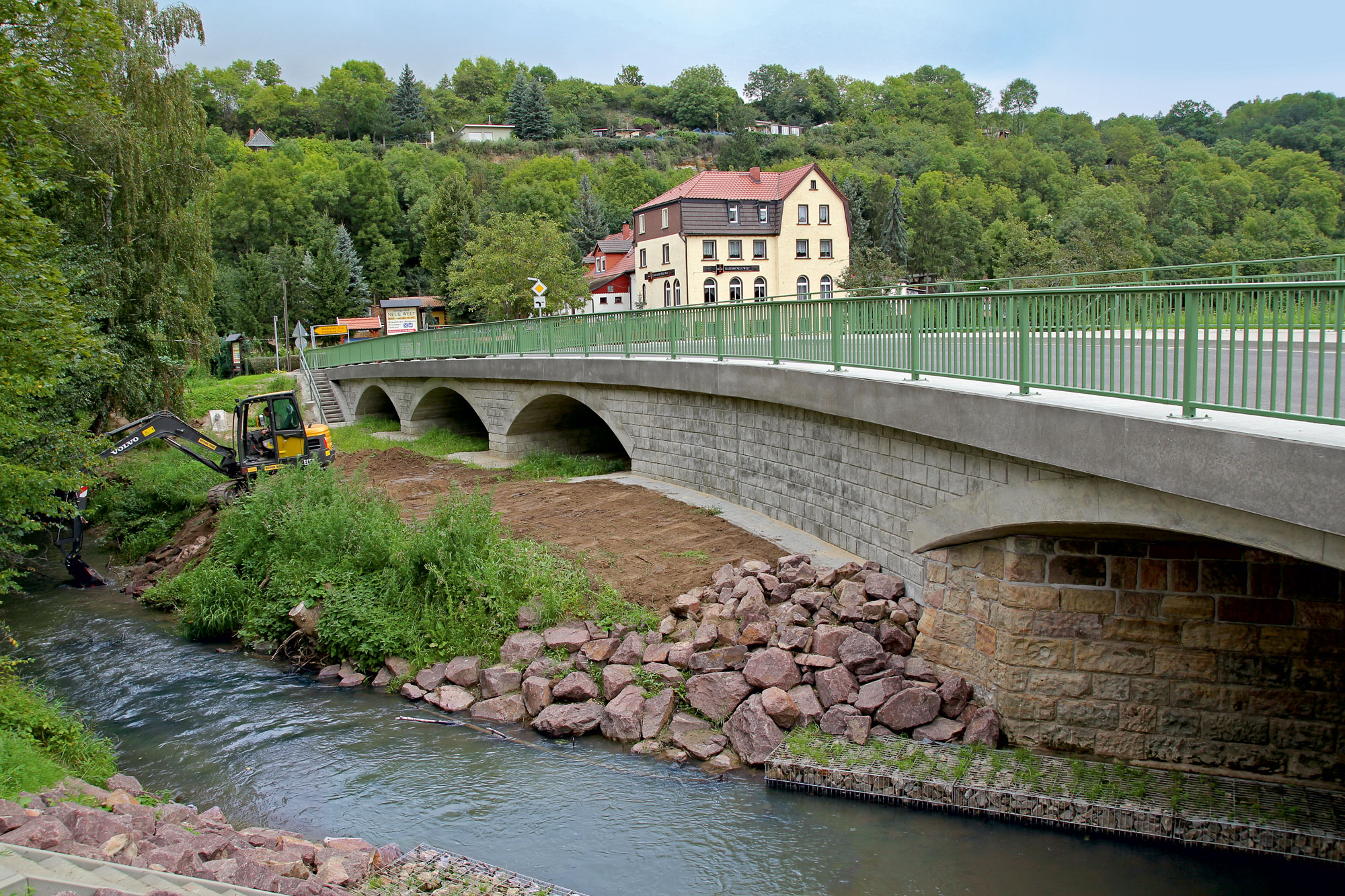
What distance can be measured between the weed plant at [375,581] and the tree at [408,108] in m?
146

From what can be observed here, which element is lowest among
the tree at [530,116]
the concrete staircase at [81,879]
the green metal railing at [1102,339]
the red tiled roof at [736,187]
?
the concrete staircase at [81,879]

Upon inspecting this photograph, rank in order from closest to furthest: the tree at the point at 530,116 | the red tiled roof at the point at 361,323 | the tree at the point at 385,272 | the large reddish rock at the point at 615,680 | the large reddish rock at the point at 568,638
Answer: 1. the large reddish rock at the point at 615,680
2. the large reddish rock at the point at 568,638
3. the red tiled roof at the point at 361,323
4. the tree at the point at 385,272
5. the tree at the point at 530,116

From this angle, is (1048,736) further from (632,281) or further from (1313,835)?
(632,281)

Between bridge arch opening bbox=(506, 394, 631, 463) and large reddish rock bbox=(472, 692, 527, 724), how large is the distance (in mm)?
12759

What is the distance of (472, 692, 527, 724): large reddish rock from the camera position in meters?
10.7

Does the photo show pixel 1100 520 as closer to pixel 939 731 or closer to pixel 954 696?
pixel 954 696

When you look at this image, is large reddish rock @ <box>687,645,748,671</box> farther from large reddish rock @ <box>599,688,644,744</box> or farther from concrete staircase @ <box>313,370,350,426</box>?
concrete staircase @ <box>313,370,350,426</box>

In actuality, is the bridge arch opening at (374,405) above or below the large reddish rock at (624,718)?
above

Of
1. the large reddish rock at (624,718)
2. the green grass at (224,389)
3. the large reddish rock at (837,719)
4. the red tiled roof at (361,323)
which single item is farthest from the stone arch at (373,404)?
the large reddish rock at (837,719)

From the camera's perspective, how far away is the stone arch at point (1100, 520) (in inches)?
219

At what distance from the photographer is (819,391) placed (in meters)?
11.8

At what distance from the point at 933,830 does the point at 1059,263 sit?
38568mm

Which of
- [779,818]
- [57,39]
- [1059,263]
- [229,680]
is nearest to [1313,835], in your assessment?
[779,818]

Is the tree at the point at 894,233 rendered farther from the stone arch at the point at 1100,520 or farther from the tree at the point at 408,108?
the tree at the point at 408,108
